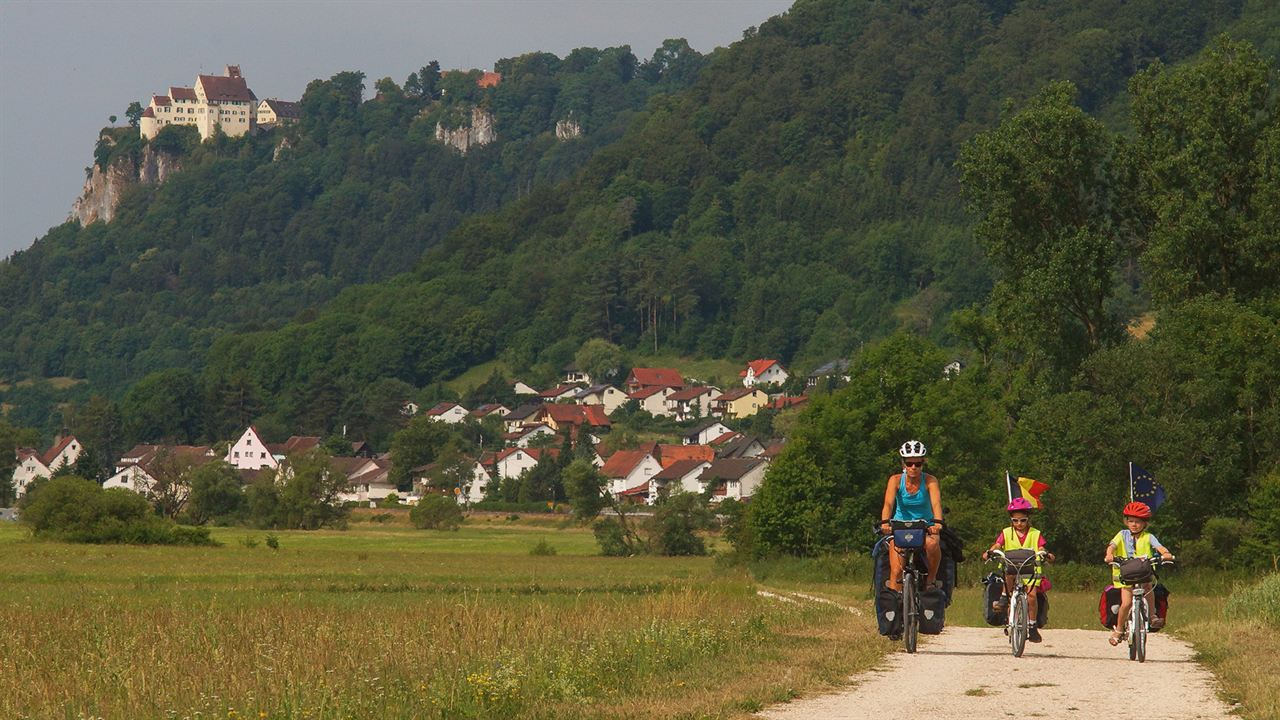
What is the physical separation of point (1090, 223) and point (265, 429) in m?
141

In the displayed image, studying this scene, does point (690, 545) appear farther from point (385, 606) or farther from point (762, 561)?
point (385, 606)

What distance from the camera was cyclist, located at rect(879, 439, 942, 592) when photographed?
1762 cm

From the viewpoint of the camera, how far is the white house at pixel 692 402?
174 m

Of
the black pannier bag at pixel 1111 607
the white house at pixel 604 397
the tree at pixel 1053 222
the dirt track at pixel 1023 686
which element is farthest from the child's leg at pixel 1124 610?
the white house at pixel 604 397

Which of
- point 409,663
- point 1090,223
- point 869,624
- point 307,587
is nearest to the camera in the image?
point 409,663

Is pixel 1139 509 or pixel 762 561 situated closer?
pixel 1139 509

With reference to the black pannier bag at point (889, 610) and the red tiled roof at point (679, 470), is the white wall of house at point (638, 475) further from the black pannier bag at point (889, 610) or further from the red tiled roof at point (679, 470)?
the black pannier bag at point (889, 610)

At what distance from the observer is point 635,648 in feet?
58.8

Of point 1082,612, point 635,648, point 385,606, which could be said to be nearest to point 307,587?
point 385,606

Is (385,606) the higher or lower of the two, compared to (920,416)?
lower

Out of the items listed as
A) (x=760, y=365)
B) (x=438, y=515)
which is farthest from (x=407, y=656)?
(x=760, y=365)

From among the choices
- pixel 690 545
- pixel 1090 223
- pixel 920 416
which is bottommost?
pixel 690 545

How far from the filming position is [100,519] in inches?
2596

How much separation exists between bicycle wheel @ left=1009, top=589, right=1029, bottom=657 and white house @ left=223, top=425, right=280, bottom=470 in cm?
14848
